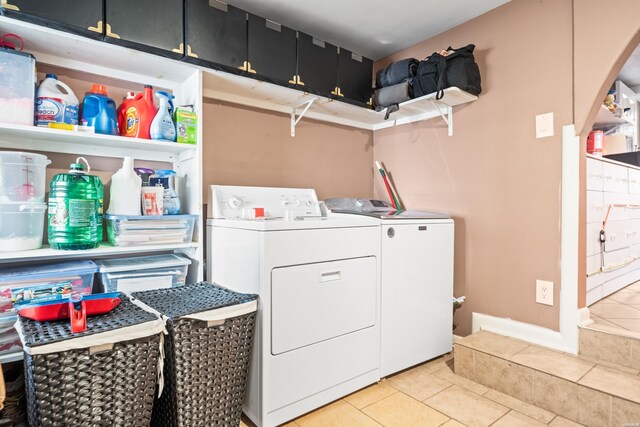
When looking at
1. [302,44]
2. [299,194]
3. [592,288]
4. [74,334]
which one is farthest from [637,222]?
[74,334]

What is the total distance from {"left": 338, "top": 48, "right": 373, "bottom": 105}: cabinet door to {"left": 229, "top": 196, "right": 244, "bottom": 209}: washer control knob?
0.96 metres

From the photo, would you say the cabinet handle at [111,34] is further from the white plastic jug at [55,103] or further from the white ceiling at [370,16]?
the white ceiling at [370,16]

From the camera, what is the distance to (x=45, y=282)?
4.79 ft

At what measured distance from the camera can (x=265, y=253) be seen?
1453 millimetres

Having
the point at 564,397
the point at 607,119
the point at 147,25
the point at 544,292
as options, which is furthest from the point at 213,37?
the point at 607,119

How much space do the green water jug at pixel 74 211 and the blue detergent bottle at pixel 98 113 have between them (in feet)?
0.77

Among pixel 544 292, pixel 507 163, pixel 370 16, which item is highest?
pixel 370 16

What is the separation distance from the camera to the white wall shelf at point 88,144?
1.50 m

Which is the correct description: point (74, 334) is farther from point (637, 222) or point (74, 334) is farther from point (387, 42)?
point (637, 222)

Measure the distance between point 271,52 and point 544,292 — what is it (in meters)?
2.03

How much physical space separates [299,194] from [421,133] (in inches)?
39.9

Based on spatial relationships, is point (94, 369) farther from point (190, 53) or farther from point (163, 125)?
point (190, 53)

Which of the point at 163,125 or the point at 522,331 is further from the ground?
the point at 163,125

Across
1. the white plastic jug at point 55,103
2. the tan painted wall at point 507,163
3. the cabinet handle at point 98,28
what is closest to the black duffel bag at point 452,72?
the tan painted wall at point 507,163
